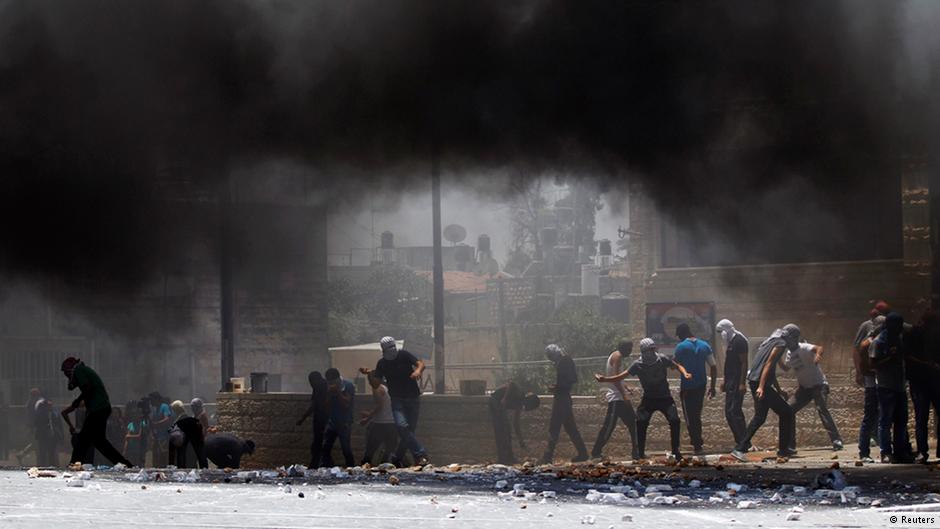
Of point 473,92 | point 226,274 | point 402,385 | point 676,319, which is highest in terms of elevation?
point 473,92

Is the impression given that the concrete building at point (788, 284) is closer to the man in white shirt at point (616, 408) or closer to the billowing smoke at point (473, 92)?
the man in white shirt at point (616, 408)

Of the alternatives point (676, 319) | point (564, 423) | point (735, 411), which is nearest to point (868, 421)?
point (735, 411)

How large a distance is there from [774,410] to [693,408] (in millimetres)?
1295

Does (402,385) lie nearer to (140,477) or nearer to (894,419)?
(140,477)

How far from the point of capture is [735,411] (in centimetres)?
1564

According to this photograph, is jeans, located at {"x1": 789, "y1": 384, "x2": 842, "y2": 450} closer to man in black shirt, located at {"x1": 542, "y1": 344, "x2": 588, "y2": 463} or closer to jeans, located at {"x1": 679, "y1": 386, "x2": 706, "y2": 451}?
jeans, located at {"x1": 679, "y1": 386, "x2": 706, "y2": 451}

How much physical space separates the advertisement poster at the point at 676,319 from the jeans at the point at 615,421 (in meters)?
9.12

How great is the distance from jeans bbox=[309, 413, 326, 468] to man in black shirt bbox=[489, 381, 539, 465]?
87.5 inches

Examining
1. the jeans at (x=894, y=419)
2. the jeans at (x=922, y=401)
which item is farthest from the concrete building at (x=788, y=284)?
the jeans at (x=894, y=419)

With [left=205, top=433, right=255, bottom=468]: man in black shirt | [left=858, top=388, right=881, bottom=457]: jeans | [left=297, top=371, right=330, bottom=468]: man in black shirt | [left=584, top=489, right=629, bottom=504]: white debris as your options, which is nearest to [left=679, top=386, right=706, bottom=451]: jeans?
[left=858, top=388, right=881, bottom=457]: jeans

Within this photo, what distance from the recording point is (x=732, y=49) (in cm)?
1317

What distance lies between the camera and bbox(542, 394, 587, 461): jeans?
16.9m

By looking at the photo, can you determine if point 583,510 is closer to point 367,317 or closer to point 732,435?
point 732,435

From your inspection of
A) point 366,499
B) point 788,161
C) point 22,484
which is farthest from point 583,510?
point 788,161
